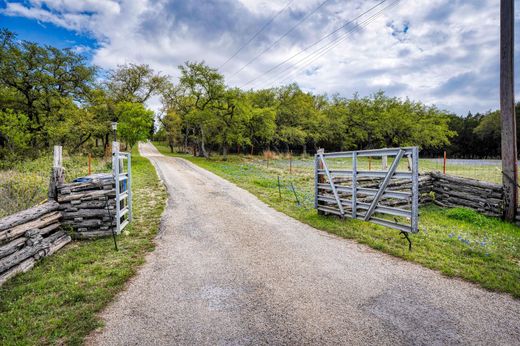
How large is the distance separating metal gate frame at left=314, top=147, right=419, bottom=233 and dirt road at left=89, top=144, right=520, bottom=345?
1235 mm

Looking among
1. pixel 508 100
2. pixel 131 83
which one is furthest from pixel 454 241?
pixel 131 83

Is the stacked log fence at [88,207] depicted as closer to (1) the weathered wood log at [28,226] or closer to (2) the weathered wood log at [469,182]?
(1) the weathered wood log at [28,226]

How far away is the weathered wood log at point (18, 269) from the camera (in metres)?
3.99

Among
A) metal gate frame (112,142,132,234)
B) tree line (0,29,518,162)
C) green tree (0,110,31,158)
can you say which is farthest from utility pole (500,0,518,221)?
green tree (0,110,31,158)

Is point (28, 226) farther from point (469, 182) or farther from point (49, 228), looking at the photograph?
point (469, 182)

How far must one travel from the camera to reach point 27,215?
4895mm

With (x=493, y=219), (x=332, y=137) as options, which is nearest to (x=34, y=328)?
(x=493, y=219)

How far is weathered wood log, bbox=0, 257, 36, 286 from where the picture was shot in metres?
3.99

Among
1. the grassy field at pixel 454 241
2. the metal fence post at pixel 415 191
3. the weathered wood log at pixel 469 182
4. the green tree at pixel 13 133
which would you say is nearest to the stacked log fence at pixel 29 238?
the grassy field at pixel 454 241

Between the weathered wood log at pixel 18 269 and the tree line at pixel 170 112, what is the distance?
73.2 ft

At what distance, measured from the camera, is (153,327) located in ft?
9.79

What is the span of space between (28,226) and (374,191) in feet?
24.6

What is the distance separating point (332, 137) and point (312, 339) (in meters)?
50.3

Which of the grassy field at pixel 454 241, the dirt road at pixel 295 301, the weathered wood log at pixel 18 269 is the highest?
the weathered wood log at pixel 18 269
